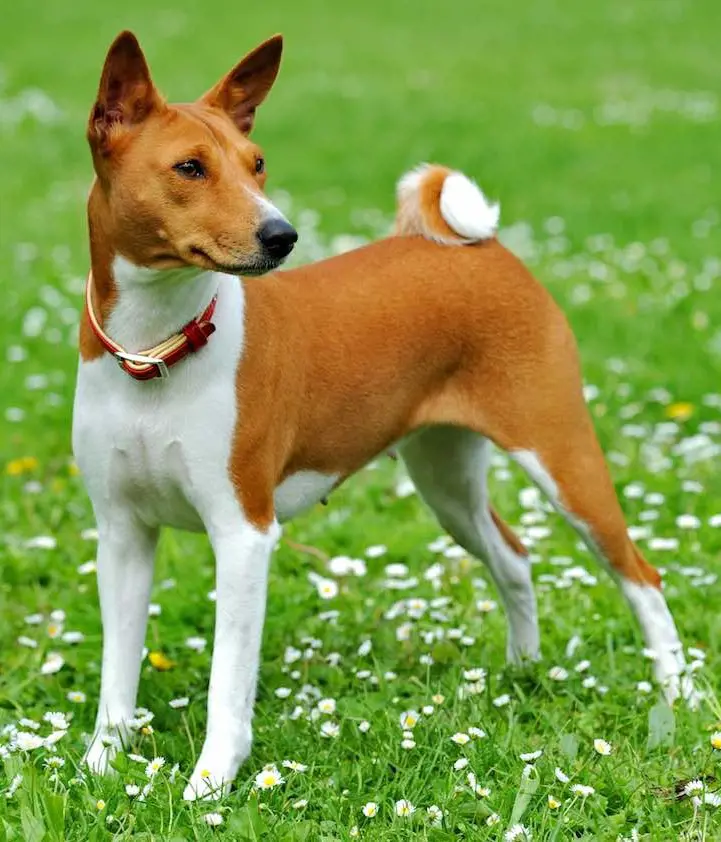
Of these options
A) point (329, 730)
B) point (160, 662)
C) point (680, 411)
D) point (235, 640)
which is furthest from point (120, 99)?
point (680, 411)

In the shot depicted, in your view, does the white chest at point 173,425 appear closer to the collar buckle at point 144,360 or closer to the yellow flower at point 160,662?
the collar buckle at point 144,360

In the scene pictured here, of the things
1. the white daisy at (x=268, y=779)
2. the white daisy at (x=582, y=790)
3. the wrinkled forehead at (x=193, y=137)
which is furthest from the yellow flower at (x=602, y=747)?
the wrinkled forehead at (x=193, y=137)

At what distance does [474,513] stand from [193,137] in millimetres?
1850

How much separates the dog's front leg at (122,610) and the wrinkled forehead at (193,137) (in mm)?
1099

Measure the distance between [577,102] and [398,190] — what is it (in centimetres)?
1173

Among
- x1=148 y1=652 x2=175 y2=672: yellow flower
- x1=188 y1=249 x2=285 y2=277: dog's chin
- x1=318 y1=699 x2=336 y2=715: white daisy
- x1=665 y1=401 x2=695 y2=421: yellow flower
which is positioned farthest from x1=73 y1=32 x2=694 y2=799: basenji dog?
x1=665 y1=401 x2=695 y2=421: yellow flower

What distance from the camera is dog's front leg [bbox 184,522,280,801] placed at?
146 inches

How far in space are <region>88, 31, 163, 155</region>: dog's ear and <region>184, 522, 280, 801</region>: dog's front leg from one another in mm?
1094

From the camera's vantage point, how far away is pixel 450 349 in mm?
4336

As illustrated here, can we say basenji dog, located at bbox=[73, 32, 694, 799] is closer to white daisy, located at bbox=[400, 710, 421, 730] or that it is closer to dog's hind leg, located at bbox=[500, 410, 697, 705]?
dog's hind leg, located at bbox=[500, 410, 697, 705]

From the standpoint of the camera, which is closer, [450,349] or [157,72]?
[450,349]

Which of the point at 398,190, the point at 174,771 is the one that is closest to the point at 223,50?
the point at 398,190

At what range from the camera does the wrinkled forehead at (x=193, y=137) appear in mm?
3443

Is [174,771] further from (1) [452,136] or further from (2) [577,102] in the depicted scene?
(2) [577,102]
